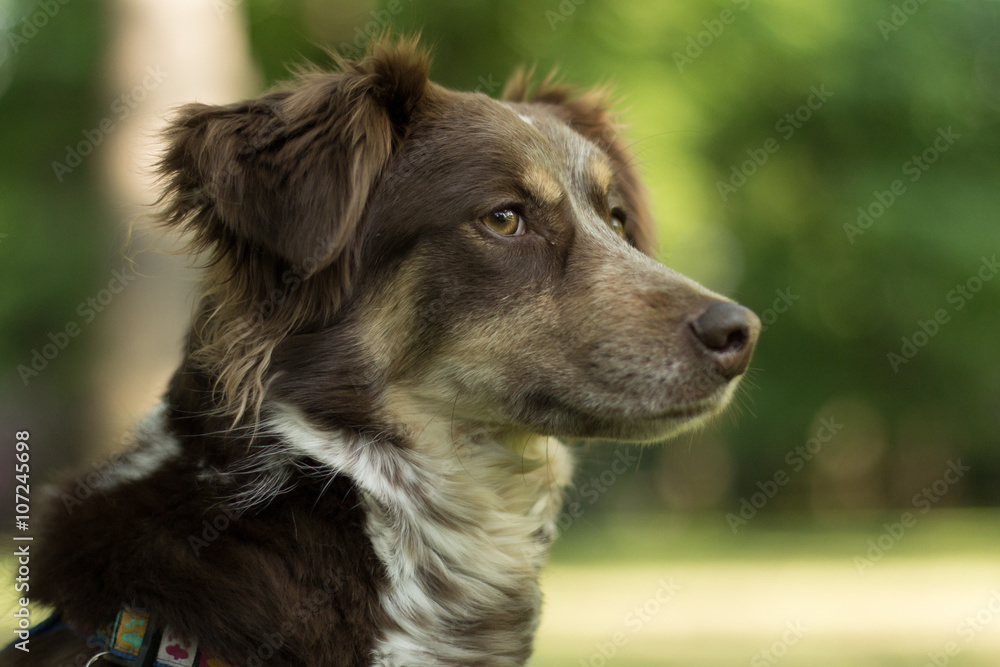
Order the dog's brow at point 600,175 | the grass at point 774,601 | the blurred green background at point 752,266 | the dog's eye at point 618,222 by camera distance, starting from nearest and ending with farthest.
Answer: the dog's brow at point 600,175 → the dog's eye at point 618,222 → the grass at point 774,601 → the blurred green background at point 752,266

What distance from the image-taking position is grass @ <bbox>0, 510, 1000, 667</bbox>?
5711 millimetres

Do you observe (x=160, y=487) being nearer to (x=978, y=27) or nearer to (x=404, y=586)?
(x=404, y=586)

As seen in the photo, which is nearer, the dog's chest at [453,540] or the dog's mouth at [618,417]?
the dog's chest at [453,540]

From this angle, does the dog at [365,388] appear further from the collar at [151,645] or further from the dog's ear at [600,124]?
the dog's ear at [600,124]

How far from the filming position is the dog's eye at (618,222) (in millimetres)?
3945

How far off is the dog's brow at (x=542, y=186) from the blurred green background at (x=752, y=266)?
4.96 ft

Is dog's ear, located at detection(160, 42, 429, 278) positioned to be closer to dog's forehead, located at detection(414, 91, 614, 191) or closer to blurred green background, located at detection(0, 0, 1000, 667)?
dog's forehead, located at detection(414, 91, 614, 191)

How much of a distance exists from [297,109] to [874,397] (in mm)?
17768

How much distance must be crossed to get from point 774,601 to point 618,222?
5.30m

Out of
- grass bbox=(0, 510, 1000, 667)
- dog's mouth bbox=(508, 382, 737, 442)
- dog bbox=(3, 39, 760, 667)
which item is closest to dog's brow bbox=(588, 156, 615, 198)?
dog bbox=(3, 39, 760, 667)

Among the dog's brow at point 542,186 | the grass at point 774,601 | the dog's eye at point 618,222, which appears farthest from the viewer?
the grass at point 774,601

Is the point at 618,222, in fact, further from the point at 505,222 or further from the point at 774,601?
Answer: the point at 774,601

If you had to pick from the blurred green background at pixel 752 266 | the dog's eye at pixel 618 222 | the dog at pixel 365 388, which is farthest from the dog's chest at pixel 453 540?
the dog's eye at pixel 618 222

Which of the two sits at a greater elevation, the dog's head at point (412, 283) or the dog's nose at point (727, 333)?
the dog's nose at point (727, 333)
